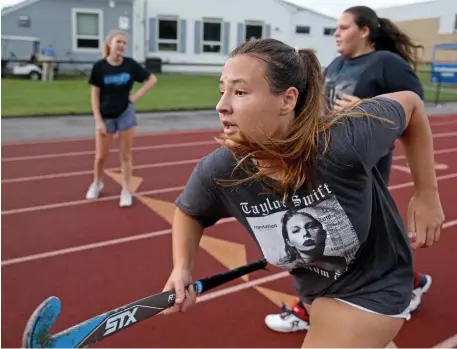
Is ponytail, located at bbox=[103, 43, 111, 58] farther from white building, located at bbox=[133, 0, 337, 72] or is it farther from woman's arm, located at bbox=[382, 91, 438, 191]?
white building, located at bbox=[133, 0, 337, 72]

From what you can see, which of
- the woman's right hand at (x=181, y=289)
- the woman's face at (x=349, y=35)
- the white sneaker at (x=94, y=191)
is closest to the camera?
the woman's right hand at (x=181, y=289)

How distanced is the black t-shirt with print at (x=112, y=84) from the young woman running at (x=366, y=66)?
2.68 meters

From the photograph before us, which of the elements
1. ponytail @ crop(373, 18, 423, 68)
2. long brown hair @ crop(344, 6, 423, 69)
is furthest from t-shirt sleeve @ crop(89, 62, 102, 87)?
ponytail @ crop(373, 18, 423, 68)

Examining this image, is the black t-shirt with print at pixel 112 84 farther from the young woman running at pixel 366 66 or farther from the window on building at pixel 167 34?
the window on building at pixel 167 34

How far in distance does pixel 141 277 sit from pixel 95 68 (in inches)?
94.7

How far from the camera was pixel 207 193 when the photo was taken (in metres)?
1.71

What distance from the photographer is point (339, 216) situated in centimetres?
158

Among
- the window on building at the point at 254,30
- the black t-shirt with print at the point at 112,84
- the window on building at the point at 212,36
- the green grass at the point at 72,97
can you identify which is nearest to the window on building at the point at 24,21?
the green grass at the point at 72,97

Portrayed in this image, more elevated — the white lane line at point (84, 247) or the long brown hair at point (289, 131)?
the long brown hair at point (289, 131)

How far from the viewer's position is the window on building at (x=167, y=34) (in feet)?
84.6

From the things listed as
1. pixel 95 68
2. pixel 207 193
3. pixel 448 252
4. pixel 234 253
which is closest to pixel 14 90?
pixel 95 68

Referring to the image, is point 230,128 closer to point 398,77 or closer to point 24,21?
point 398,77

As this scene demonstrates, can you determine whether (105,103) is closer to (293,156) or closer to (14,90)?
(293,156)

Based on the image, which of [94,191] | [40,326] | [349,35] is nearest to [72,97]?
[94,191]
